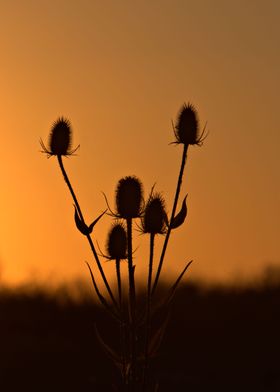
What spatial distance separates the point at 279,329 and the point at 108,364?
5.38 metres

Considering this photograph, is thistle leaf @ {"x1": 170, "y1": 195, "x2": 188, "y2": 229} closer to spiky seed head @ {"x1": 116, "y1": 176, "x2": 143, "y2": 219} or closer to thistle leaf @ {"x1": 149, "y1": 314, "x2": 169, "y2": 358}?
spiky seed head @ {"x1": 116, "y1": 176, "x2": 143, "y2": 219}

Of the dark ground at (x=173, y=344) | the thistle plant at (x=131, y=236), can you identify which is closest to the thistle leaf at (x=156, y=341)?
the thistle plant at (x=131, y=236)

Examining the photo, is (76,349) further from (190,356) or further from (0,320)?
(0,320)

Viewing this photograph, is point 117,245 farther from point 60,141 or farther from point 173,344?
point 173,344

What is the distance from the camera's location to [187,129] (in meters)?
7.88

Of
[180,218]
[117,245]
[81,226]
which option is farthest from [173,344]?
[81,226]

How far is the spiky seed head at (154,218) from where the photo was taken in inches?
305

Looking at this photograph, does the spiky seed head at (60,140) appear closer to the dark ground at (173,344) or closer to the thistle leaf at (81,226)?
the thistle leaf at (81,226)

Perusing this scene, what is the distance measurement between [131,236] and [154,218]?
331 millimetres

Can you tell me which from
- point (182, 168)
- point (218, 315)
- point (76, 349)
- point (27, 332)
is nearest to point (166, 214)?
point (182, 168)

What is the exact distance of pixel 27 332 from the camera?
2191 cm

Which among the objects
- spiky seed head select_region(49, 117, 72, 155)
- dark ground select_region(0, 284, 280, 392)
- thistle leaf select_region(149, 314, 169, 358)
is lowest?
dark ground select_region(0, 284, 280, 392)

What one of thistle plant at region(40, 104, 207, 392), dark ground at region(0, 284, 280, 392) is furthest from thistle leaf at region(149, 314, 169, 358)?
dark ground at region(0, 284, 280, 392)

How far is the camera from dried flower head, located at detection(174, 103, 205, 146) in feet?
25.7
